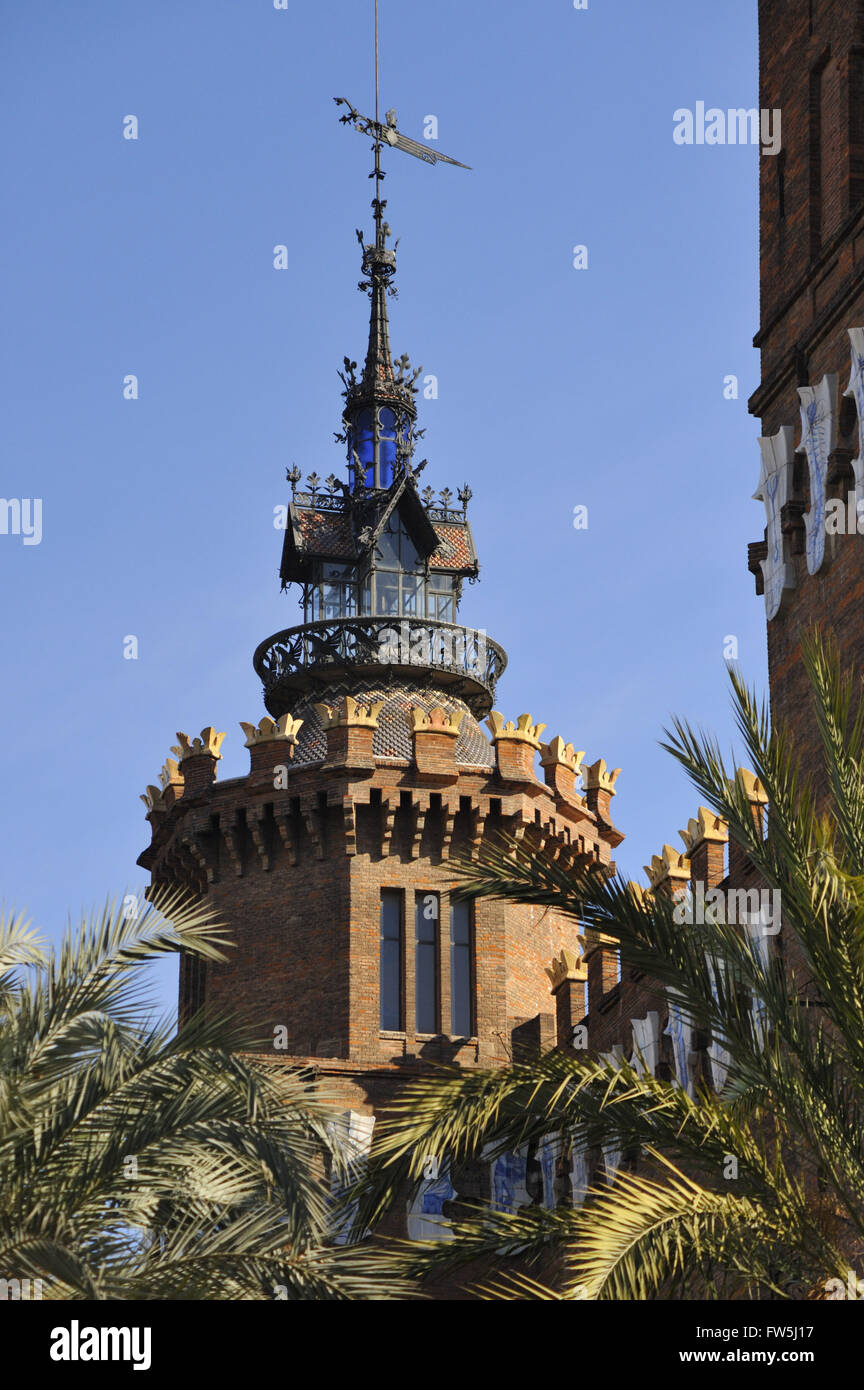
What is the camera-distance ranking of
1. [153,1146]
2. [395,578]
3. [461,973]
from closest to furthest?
[153,1146]
[461,973]
[395,578]

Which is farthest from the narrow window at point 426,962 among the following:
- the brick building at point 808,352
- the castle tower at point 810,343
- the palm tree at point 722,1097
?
the palm tree at point 722,1097

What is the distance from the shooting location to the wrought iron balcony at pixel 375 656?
4491 centimetres

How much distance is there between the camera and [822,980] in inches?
635

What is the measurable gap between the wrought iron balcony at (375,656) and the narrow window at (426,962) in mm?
5548

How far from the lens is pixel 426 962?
4066 cm

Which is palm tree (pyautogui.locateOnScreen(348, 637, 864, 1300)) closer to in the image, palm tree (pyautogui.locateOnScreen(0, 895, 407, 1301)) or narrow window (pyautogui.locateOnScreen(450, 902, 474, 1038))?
palm tree (pyautogui.locateOnScreen(0, 895, 407, 1301))

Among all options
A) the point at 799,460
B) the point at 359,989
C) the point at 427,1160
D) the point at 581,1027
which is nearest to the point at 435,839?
the point at 359,989

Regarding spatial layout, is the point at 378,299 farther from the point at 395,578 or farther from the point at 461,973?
the point at 461,973

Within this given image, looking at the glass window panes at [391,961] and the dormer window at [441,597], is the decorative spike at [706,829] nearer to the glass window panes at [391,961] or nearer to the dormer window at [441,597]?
the glass window panes at [391,961]

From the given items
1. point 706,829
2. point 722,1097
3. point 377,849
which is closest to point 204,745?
point 377,849

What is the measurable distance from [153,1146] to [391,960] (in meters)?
24.7

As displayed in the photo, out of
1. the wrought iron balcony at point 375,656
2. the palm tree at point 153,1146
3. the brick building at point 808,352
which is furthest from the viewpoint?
the wrought iron balcony at point 375,656
